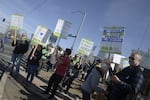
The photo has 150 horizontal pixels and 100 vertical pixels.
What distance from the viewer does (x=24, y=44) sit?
1542 cm

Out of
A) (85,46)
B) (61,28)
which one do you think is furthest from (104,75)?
(61,28)

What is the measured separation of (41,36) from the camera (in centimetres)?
1681

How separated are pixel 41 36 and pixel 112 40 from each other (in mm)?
4592

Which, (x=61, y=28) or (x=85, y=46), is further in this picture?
(x=61, y=28)

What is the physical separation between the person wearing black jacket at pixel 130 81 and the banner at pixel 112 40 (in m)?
4.57

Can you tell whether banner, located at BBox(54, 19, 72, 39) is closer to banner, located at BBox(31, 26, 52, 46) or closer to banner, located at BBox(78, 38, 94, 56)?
banner, located at BBox(78, 38, 94, 56)

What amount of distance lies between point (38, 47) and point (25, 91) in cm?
305

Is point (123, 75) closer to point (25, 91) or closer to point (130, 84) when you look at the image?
point (130, 84)

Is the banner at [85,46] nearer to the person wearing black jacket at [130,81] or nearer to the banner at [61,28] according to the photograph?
the banner at [61,28]

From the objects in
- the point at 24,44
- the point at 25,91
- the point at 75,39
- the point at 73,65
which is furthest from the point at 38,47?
the point at 75,39

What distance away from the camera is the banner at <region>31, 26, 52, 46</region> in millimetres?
16500

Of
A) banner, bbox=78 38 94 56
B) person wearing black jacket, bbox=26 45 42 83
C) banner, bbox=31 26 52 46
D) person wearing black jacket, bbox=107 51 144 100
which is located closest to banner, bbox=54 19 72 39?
banner, bbox=78 38 94 56

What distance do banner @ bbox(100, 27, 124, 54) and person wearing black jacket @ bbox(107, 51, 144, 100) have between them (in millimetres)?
4573

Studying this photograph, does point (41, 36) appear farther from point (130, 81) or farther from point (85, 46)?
point (130, 81)
